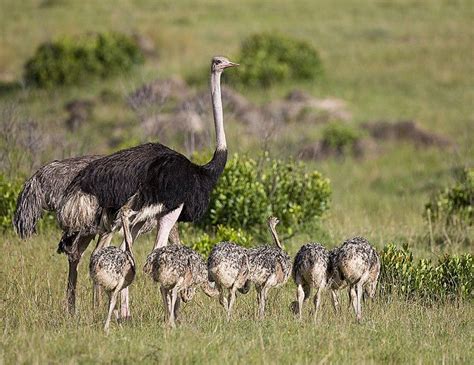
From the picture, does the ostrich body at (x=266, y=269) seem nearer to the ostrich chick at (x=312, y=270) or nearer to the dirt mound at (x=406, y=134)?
the ostrich chick at (x=312, y=270)

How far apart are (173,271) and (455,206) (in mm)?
6996

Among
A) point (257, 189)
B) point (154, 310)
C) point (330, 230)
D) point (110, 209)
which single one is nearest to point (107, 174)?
point (110, 209)

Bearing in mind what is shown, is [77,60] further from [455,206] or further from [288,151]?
[455,206]

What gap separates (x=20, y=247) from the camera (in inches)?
456

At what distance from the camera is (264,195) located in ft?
41.9

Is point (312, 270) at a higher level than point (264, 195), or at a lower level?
higher

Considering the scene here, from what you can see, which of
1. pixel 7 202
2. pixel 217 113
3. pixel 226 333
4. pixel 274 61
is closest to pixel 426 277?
pixel 217 113

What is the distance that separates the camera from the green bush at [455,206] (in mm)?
13523

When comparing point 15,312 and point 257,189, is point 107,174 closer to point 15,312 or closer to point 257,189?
point 15,312

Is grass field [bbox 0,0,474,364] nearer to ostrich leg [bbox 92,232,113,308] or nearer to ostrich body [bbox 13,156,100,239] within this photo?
ostrich leg [bbox 92,232,113,308]

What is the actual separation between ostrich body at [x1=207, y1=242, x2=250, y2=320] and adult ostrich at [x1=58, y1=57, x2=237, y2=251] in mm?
972

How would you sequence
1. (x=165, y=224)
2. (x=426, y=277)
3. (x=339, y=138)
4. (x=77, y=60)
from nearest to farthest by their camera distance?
1. (x=165, y=224)
2. (x=426, y=277)
3. (x=339, y=138)
4. (x=77, y=60)

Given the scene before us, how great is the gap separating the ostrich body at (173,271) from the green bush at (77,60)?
17.7 m

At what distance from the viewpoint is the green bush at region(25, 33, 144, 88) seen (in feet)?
82.8
